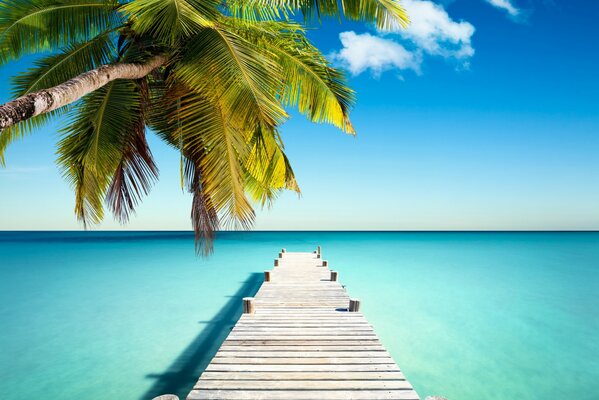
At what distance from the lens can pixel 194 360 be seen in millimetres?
8438

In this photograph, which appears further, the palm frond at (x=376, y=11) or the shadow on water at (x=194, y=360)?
the shadow on water at (x=194, y=360)

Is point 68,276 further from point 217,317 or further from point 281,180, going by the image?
point 281,180

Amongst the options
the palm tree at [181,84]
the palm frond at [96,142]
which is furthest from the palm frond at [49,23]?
the palm frond at [96,142]

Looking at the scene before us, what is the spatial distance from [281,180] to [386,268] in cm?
2277

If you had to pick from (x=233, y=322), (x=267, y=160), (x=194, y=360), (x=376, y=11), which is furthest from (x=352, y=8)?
(x=233, y=322)

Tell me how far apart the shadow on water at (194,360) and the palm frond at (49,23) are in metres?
6.47

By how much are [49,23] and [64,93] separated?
2.36 meters

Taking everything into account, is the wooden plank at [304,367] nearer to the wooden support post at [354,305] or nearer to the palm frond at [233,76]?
the wooden support post at [354,305]

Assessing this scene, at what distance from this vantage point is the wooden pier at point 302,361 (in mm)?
4051

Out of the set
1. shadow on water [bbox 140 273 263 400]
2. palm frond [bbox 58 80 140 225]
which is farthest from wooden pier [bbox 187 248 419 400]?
palm frond [bbox 58 80 140 225]

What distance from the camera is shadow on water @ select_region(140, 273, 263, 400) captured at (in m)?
7.06

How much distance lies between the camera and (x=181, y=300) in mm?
15406

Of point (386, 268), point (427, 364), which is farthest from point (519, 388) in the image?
point (386, 268)

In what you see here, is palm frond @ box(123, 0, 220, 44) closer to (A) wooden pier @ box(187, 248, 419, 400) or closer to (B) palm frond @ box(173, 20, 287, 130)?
(B) palm frond @ box(173, 20, 287, 130)
